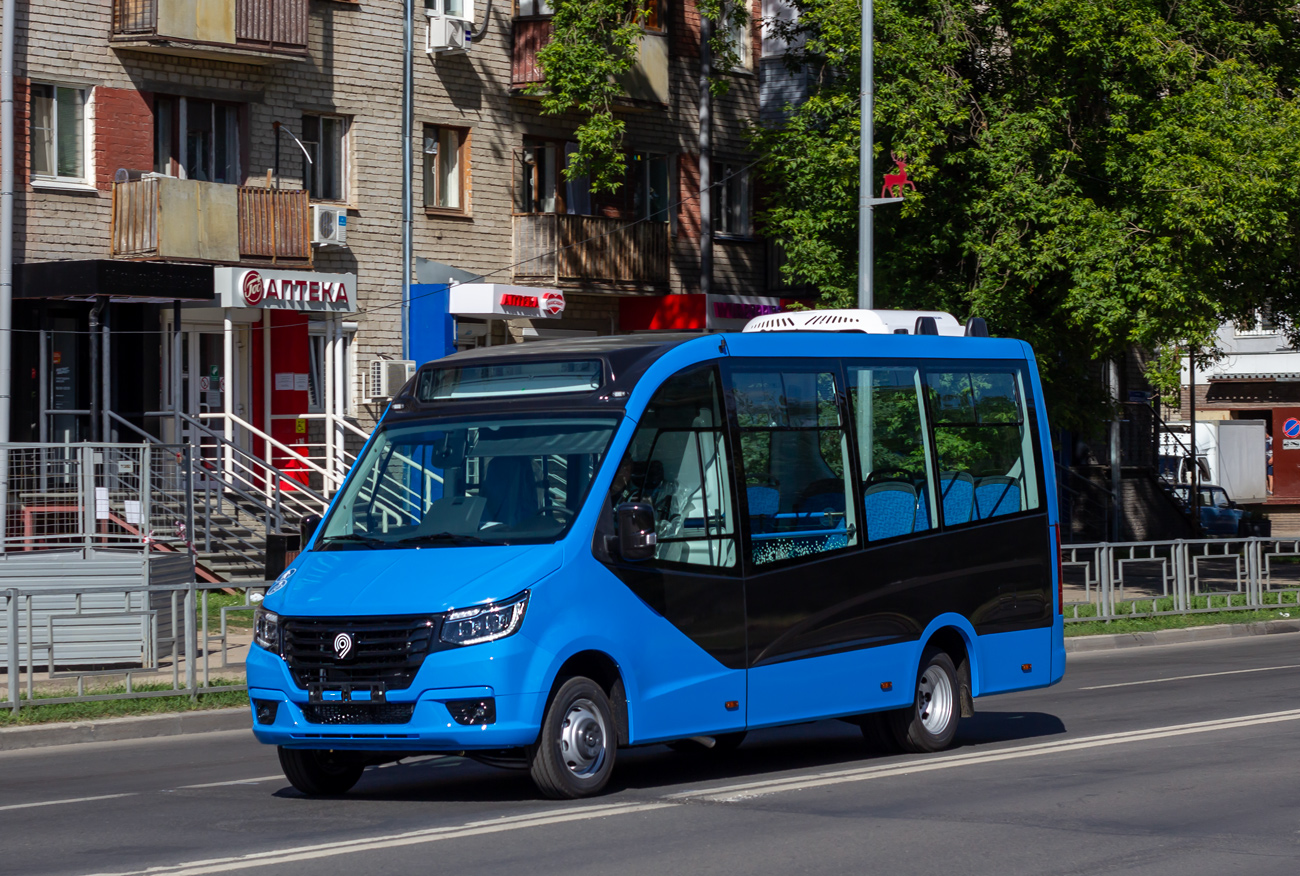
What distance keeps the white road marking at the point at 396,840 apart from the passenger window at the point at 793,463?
2113mm

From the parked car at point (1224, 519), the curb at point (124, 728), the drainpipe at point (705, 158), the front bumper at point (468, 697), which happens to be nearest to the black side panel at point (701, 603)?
the front bumper at point (468, 697)

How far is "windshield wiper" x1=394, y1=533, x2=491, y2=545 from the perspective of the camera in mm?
9656

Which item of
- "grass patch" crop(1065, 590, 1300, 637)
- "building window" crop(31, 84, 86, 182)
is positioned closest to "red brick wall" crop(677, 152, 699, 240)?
"building window" crop(31, 84, 86, 182)

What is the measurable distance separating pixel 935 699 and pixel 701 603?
8.27 ft

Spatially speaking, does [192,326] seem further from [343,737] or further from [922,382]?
[343,737]

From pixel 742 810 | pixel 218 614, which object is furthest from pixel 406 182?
pixel 742 810

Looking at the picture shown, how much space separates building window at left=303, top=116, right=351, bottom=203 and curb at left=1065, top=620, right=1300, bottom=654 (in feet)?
48.3

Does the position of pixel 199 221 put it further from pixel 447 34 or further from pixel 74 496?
pixel 74 496

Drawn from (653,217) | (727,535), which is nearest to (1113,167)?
(653,217)

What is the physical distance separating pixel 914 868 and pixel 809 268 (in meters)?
21.9

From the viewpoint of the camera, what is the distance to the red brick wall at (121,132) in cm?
2702

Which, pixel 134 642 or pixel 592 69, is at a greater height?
pixel 592 69

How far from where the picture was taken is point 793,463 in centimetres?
1123

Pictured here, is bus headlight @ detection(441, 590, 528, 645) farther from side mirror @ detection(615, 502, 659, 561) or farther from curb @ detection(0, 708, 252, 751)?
curb @ detection(0, 708, 252, 751)
